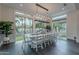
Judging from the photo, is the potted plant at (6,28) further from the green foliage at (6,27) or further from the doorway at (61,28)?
the doorway at (61,28)

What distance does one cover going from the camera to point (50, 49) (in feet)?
11.5

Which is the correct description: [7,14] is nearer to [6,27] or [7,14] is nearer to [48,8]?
[6,27]

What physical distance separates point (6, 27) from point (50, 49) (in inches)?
65.9

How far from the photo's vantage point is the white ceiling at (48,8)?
11.0ft

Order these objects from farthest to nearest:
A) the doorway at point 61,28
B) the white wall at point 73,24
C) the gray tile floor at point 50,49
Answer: the white wall at point 73,24 < the doorway at point 61,28 < the gray tile floor at point 50,49

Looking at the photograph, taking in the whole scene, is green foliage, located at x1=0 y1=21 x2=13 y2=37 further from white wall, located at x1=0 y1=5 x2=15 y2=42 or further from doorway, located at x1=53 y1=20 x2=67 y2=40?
doorway, located at x1=53 y1=20 x2=67 y2=40

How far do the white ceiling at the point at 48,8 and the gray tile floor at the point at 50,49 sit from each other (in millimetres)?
1027

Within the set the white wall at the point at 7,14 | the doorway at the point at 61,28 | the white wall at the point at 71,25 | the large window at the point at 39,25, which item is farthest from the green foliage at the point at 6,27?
the white wall at the point at 71,25

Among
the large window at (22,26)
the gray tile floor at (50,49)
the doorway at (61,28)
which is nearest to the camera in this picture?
the gray tile floor at (50,49)

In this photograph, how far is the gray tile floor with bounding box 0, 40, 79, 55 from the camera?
3.31 metres

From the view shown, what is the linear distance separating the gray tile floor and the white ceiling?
103 centimetres

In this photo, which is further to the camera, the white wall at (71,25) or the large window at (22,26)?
the white wall at (71,25)

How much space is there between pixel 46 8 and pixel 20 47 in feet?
4.98
